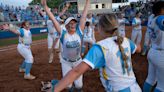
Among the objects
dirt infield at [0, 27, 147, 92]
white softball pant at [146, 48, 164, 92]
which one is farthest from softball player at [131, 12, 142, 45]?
white softball pant at [146, 48, 164, 92]

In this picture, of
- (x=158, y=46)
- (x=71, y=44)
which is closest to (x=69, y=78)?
(x=158, y=46)

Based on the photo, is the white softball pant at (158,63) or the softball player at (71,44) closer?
the white softball pant at (158,63)

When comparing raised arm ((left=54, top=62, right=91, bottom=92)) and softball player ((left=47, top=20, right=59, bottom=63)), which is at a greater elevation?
raised arm ((left=54, top=62, right=91, bottom=92))

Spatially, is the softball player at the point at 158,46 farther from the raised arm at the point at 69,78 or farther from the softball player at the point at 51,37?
the softball player at the point at 51,37

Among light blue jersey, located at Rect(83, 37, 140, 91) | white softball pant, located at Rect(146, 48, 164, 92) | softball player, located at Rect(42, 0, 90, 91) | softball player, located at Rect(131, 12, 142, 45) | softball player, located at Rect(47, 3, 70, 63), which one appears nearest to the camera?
light blue jersey, located at Rect(83, 37, 140, 91)

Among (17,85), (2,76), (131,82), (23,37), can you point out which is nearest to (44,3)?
(131,82)

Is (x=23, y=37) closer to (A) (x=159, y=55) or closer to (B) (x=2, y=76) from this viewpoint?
(B) (x=2, y=76)

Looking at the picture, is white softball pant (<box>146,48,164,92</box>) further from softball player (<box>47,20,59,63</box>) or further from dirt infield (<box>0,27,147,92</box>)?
softball player (<box>47,20,59,63</box>)

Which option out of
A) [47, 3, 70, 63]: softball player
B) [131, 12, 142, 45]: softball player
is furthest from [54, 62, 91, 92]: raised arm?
[131, 12, 142, 45]: softball player

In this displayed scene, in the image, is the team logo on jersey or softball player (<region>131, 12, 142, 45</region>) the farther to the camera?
softball player (<region>131, 12, 142, 45</region>)

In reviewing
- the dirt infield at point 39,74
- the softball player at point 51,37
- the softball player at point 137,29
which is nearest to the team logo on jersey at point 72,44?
the dirt infield at point 39,74

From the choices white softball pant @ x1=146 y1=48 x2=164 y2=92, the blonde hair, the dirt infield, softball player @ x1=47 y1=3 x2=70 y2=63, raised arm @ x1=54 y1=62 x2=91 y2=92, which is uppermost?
the blonde hair

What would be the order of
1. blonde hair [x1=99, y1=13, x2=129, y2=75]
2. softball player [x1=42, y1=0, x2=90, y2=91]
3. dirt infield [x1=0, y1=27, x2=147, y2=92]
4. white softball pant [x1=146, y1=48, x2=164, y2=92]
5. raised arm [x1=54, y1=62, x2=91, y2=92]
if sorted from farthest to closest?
dirt infield [x1=0, y1=27, x2=147, y2=92] → softball player [x1=42, y1=0, x2=90, y2=91] → white softball pant [x1=146, y1=48, x2=164, y2=92] → blonde hair [x1=99, y1=13, x2=129, y2=75] → raised arm [x1=54, y1=62, x2=91, y2=92]

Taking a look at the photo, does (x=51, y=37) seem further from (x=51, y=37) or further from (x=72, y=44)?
(x=72, y=44)
